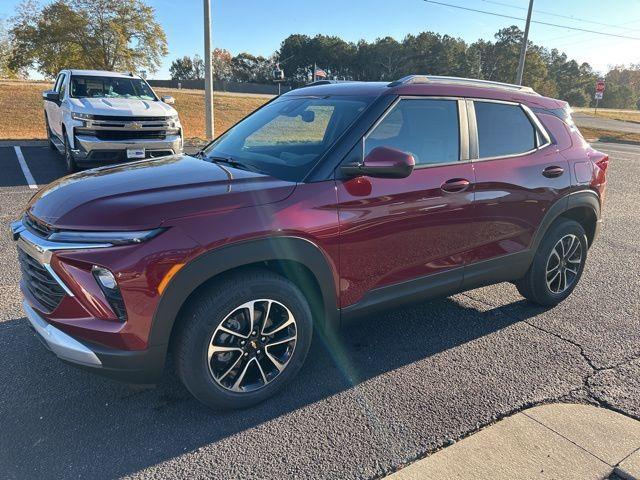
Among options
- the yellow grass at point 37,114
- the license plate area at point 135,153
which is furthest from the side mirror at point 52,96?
the yellow grass at point 37,114

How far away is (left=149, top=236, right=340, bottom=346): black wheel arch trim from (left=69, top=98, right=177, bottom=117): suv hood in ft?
22.7

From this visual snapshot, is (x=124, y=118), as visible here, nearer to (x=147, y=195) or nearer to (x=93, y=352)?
(x=147, y=195)

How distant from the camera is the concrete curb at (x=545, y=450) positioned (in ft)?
7.75

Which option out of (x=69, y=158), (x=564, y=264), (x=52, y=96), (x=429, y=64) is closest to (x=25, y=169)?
(x=69, y=158)

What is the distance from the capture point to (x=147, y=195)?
8.38 feet

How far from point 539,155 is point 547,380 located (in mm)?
1777

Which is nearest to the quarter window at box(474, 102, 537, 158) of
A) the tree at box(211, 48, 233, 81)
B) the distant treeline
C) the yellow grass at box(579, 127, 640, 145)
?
the yellow grass at box(579, 127, 640, 145)

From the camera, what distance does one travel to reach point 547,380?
3184 millimetres

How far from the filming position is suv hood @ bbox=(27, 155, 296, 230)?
94.4 inches

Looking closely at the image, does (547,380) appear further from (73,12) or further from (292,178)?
(73,12)

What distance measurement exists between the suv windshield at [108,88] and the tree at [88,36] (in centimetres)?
2398

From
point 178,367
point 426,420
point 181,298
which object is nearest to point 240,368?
point 178,367

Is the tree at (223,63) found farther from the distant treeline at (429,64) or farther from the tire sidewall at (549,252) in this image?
the tire sidewall at (549,252)

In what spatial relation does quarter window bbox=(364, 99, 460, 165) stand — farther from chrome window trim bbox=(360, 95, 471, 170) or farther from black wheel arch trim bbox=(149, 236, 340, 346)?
black wheel arch trim bbox=(149, 236, 340, 346)
